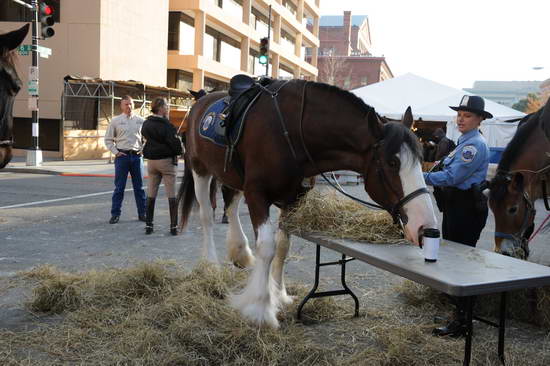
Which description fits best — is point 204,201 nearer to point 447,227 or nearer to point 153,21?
point 447,227

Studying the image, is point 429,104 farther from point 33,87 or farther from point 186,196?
point 33,87

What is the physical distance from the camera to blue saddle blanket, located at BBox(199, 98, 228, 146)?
14.3ft

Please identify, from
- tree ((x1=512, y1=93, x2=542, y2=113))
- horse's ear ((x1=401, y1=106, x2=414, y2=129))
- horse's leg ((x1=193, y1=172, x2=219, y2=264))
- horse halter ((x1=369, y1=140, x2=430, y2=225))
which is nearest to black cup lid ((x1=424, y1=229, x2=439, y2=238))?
horse halter ((x1=369, y1=140, x2=430, y2=225))

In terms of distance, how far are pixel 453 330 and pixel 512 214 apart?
113 centimetres

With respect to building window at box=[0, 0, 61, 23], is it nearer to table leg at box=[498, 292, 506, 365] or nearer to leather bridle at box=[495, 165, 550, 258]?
leather bridle at box=[495, 165, 550, 258]

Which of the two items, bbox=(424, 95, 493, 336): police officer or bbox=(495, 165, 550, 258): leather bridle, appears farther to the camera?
bbox=(424, 95, 493, 336): police officer

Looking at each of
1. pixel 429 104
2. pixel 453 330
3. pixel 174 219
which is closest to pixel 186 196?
pixel 174 219

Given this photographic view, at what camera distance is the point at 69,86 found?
745 inches

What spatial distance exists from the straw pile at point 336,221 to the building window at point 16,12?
20.3 m

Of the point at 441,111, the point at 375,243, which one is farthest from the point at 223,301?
the point at 441,111

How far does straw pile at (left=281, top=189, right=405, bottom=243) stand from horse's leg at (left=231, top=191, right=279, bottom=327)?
30 cm

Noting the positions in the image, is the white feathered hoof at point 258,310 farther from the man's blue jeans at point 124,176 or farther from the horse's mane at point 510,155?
the man's blue jeans at point 124,176

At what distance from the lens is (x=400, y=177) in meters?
3.17

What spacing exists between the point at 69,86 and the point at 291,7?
109 ft
